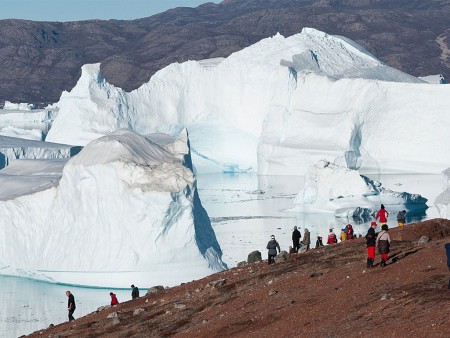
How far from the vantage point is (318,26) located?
153250 mm

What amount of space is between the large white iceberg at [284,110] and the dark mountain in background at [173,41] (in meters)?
71.8

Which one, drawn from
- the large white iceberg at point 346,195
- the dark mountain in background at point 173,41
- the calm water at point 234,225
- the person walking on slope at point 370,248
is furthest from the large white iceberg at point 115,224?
the dark mountain in background at point 173,41

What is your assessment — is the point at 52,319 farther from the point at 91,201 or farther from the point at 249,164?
the point at 249,164

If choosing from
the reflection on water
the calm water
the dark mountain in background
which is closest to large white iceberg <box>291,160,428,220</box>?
the reflection on water

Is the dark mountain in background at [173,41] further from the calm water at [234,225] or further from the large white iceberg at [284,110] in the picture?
the calm water at [234,225]

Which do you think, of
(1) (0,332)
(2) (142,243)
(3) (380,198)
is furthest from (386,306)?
(3) (380,198)

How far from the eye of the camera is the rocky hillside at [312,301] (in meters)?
11.1

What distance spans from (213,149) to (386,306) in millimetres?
46069

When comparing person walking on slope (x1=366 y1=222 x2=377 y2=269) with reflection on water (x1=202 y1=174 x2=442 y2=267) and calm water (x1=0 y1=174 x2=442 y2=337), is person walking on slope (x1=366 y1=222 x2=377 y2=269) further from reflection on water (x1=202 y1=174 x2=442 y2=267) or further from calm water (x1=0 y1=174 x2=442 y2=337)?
reflection on water (x1=202 y1=174 x2=442 y2=267)

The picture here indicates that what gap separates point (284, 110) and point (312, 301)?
134 ft

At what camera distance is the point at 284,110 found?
53406 millimetres

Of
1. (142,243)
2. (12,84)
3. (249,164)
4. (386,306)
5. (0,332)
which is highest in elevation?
(12,84)

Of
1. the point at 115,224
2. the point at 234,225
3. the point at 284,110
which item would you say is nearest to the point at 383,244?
the point at 115,224

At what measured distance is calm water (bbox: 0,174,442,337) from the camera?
23188 millimetres
